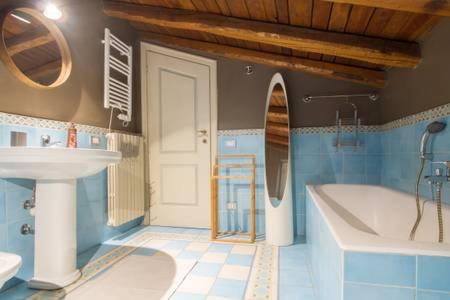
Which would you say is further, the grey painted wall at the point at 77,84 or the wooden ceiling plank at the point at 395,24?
the grey painted wall at the point at 77,84

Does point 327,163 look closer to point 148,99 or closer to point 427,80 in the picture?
point 427,80

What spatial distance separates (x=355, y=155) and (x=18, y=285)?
9.01 ft

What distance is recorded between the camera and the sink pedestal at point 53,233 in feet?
4.70

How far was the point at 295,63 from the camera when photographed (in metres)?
2.25

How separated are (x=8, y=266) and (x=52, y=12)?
1.59 m

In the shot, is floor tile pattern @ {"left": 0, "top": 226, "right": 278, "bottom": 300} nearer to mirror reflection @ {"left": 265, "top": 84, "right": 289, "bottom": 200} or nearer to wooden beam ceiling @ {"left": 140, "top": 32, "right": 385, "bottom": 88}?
mirror reflection @ {"left": 265, "top": 84, "right": 289, "bottom": 200}

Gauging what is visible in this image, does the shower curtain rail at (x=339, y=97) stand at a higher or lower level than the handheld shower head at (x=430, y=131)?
higher

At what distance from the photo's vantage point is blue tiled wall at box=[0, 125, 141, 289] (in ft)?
4.69

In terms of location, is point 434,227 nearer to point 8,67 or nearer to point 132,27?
point 8,67

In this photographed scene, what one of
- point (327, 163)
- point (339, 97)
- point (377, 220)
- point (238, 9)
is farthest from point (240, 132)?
point (377, 220)

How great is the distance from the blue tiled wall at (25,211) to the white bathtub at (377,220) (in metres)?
1.73

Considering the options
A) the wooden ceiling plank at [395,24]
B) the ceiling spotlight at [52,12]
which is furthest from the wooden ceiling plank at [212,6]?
the wooden ceiling plank at [395,24]

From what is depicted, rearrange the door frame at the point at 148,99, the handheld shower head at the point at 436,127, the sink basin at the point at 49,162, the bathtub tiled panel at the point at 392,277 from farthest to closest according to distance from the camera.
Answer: the door frame at the point at 148,99 → the handheld shower head at the point at 436,127 → the sink basin at the point at 49,162 → the bathtub tiled panel at the point at 392,277

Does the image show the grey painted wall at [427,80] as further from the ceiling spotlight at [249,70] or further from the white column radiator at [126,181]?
the white column radiator at [126,181]
